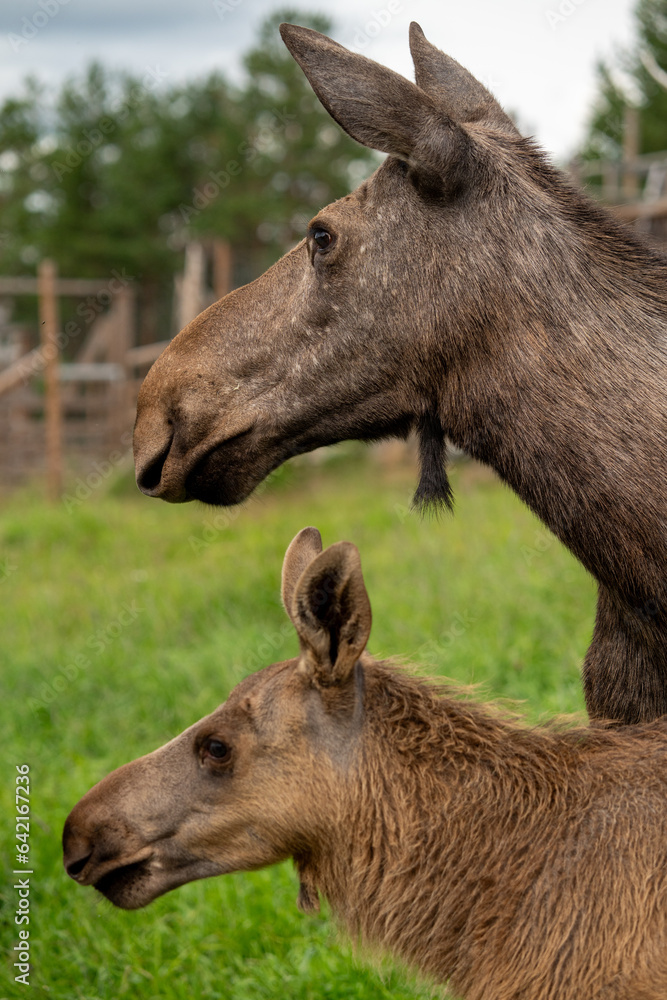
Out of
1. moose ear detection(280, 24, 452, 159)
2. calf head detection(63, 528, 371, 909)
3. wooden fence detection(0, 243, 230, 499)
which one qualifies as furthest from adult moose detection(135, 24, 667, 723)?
wooden fence detection(0, 243, 230, 499)

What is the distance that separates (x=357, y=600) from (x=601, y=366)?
37.8 inches

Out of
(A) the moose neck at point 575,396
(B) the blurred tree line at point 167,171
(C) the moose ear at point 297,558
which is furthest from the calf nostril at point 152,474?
(B) the blurred tree line at point 167,171

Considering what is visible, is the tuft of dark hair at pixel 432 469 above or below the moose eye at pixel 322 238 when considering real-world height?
below

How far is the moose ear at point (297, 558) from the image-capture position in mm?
3326

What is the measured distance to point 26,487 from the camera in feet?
53.2

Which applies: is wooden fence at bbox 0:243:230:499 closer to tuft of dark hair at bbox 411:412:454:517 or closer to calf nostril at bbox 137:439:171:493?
calf nostril at bbox 137:439:171:493

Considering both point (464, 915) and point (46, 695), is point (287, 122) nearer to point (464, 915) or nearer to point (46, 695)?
point (46, 695)

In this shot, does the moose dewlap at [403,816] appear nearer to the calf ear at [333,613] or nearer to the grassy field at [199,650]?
the calf ear at [333,613]

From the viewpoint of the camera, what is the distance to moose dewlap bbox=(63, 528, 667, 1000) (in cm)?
287

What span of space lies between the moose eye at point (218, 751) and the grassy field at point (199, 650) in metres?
0.68

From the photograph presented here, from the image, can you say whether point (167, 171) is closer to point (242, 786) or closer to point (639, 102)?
point (639, 102)

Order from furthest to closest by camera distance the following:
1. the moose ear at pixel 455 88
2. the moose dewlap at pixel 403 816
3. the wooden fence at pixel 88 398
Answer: the wooden fence at pixel 88 398 → the moose ear at pixel 455 88 → the moose dewlap at pixel 403 816

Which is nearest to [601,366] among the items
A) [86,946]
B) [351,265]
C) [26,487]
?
[351,265]

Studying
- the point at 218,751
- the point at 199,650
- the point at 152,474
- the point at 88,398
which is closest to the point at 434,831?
the point at 218,751
